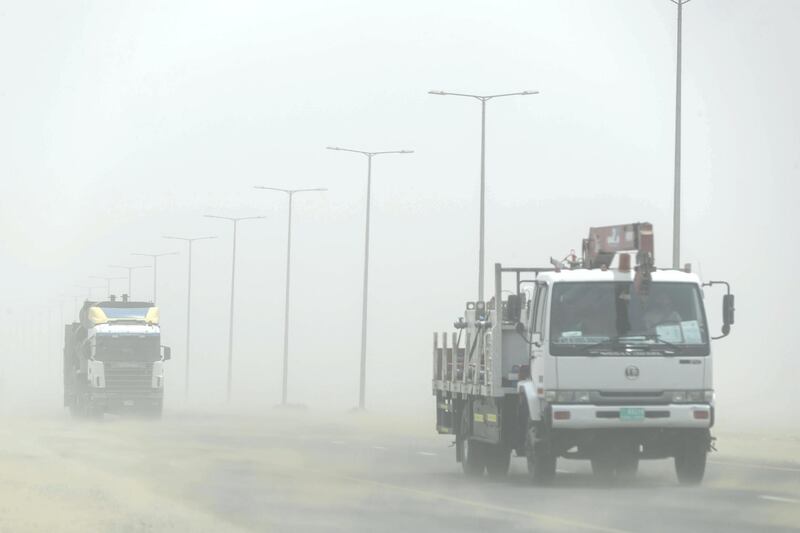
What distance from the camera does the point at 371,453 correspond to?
37562 millimetres

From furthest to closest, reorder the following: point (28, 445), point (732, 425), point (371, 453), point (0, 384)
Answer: point (0, 384) → point (732, 425) → point (28, 445) → point (371, 453)

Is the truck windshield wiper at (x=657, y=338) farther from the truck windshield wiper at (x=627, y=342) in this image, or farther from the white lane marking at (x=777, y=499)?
the white lane marking at (x=777, y=499)

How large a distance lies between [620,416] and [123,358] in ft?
126

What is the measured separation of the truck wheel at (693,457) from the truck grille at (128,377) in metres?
37.8

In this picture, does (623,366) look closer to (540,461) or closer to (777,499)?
(540,461)

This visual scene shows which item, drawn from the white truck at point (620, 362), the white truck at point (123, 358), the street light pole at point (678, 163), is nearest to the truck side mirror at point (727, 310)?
the white truck at point (620, 362)

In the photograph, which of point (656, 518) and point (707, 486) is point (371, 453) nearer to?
point (707, 486)

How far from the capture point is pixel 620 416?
1000 inches

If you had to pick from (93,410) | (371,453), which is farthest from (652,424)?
(93,410)

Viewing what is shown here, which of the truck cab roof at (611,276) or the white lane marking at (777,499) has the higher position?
the truck cab roof at (611,276)

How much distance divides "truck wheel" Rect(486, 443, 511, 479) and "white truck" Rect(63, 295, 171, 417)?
34.6 m

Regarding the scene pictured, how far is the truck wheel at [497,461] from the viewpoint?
28.3 meters

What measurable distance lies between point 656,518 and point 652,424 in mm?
4952

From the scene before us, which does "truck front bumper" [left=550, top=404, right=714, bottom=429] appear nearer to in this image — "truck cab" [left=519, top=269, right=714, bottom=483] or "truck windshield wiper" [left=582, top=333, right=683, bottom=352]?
"truck cab" [left=519, top=269, right=714, bottom=483]
